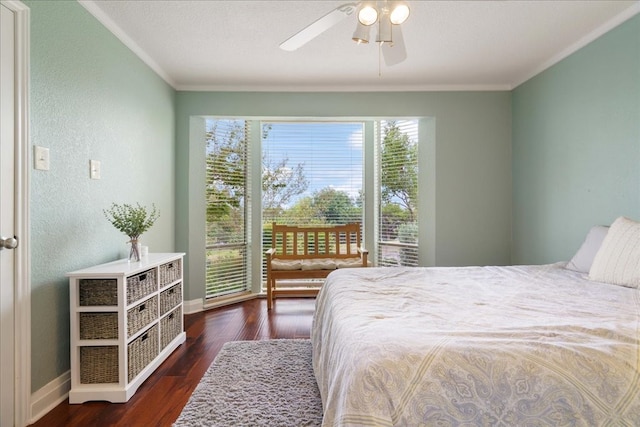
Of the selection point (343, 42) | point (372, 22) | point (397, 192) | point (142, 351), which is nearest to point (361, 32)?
point (372, 22)

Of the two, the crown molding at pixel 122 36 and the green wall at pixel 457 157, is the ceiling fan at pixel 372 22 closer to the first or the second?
the crown molding at pixel 122 36

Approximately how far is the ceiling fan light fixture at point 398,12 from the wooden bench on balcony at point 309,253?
89.4 inches

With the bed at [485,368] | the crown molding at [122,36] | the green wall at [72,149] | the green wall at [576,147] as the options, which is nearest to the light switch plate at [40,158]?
the green wall at [72,149]

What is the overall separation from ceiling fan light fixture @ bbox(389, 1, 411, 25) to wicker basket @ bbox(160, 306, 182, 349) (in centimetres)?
232

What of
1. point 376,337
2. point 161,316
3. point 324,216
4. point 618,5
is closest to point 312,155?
point 324,216

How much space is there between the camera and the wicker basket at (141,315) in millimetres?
1863

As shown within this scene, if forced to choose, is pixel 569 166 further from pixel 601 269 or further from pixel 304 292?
pixel 304 292

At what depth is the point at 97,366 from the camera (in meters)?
1.81

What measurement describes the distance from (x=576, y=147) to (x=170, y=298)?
3.34 meters

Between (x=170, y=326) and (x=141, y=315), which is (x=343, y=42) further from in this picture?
(x=170, y=326)

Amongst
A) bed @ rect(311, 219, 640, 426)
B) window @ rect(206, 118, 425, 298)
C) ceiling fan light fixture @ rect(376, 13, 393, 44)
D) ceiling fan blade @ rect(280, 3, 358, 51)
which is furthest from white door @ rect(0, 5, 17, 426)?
window @ rect(206, 118, 425, 298)

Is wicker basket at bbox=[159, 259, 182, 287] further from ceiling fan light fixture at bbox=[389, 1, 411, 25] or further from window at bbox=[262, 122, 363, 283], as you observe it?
ceiling fan light fixture at bbox=[389, 1, 411, 25]

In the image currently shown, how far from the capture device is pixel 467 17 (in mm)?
2219

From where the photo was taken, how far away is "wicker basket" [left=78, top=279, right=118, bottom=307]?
5.91ft
